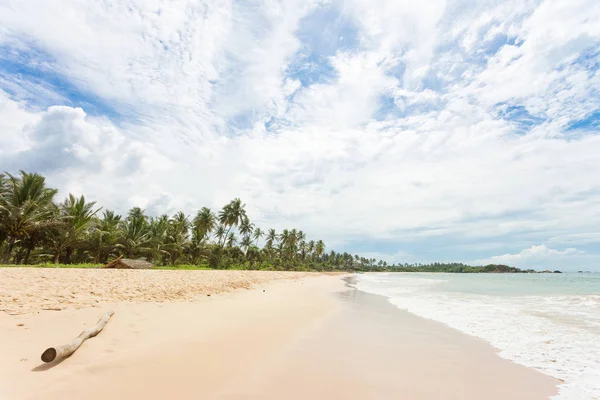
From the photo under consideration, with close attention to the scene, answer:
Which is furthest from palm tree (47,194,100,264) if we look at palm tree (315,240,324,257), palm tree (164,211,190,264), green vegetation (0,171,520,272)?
palm tree (315,240,324,257)

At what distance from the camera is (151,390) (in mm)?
3609

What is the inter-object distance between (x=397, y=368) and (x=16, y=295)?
347 inches

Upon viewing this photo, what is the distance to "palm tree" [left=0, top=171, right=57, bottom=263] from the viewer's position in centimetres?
2002

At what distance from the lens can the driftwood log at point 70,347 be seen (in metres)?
3.79

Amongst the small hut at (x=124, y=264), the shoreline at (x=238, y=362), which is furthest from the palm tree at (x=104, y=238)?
the shoreline at (x=238, y=362)

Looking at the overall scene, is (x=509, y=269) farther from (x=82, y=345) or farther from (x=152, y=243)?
(x=82, y=345)

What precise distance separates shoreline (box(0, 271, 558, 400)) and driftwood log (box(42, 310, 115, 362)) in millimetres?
107

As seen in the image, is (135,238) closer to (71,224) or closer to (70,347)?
(71,224)

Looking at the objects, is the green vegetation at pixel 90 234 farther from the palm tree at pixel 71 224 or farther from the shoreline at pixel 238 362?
the shoreline at pixel 238 362

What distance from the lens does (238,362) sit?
481cm

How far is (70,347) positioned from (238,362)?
96.5 inches

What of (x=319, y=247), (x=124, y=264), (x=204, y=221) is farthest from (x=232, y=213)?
(x=319, y=247)

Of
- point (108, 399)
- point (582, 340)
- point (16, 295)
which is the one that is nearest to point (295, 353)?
point (108, 399)

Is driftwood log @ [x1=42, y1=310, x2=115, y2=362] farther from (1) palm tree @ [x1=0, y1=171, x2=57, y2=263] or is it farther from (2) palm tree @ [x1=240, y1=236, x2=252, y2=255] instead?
(2) palm tree @ [x1=240, y1=236, x2=252, y2=255]
